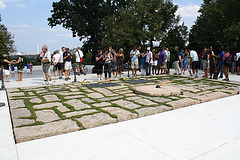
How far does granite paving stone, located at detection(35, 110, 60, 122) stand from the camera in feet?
12.1

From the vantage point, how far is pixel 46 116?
12.7ft

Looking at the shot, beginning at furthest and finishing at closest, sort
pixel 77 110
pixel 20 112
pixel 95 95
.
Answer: pixel 95 95
pixel 77 110
pixel 20 112

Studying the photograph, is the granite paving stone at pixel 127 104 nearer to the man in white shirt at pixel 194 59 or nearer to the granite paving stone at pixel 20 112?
the granite paving stone at pixel 20 112

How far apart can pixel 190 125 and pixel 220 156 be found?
107 centimetres

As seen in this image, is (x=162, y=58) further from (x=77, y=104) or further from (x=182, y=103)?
(x=77, y=104)

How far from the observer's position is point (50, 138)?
301 cm

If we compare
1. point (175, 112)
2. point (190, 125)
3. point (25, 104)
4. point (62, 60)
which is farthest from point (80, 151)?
point (62, 60)

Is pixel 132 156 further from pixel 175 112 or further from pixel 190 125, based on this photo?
pixel 175 112

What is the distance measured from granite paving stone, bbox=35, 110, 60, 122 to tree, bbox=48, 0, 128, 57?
23125 millimetres

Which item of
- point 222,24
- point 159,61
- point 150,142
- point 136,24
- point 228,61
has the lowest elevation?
point 150,142

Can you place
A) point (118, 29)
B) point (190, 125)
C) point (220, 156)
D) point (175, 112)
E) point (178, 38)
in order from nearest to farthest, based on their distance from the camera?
point (220, 156), point (190, 125), point (175, 112), point (118, 29), point (178, 38)

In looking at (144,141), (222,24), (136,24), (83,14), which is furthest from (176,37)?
(144,141)

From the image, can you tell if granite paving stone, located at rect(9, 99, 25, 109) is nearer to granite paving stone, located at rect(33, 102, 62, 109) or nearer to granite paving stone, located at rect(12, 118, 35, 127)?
granite paving stone, located at rect(33, 102, 62, 109)

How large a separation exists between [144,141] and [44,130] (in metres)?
A: 1.69
